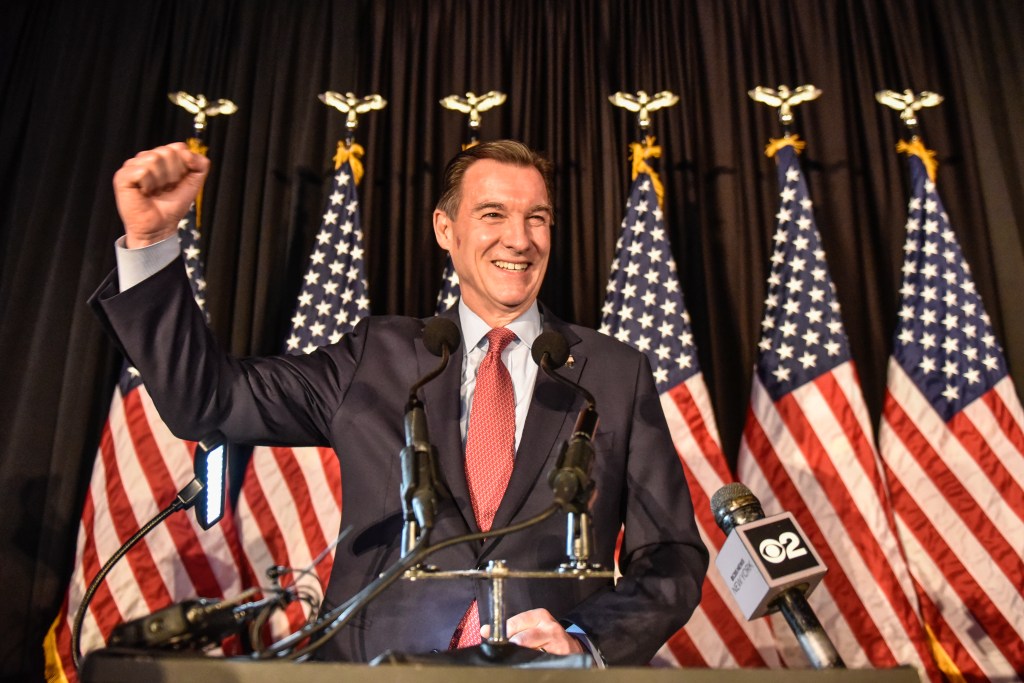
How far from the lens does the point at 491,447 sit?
167cm

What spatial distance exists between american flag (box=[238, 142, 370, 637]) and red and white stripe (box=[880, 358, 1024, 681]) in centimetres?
200

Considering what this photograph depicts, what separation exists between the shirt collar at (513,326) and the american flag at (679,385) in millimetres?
1217

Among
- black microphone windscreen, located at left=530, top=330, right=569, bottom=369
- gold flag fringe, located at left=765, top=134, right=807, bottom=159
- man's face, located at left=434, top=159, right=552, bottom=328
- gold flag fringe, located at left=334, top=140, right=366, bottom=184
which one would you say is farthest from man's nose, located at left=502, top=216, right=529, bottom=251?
gold flag fringe, located at left=765, top=134, right=807, bottom=159

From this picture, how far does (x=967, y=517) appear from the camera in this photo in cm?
293

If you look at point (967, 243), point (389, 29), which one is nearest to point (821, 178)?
point (967, 243)

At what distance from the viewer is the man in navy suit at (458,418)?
1.49 meters

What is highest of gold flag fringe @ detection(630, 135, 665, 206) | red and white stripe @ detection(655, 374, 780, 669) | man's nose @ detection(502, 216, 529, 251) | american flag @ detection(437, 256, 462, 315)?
gold flag fringe @ detection(630, 135, 665, 206)

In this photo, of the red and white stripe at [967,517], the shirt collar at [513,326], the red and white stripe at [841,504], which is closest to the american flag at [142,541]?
the shirt collar at [513,326]

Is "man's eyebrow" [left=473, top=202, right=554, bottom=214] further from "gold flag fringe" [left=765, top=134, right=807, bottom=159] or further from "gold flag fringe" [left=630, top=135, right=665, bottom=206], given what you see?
"gold flag fringe" [left=765, top=134, right=807, bottom=159]

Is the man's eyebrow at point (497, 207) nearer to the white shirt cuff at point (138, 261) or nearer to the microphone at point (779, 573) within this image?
the white shirt cuff at point (138, 261)

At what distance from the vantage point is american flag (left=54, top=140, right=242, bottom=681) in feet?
9.52

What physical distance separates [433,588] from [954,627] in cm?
217

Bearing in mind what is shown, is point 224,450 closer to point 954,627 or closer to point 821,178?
point 954,627

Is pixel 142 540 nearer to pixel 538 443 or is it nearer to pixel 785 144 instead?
pixel 538 443
